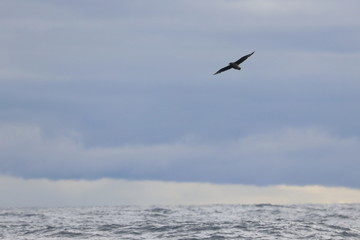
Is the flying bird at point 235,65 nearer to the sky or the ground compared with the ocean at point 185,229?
nearer to the sky

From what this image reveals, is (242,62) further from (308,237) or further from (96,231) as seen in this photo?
(96,231)

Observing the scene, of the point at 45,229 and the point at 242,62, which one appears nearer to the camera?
the point at 242,62

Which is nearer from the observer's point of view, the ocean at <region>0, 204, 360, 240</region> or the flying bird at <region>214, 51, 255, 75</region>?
the flying bird at <region>214, 51, 255, 75</region>

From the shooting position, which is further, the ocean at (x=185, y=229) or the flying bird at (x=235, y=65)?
the ocean at (x=185, y=229)

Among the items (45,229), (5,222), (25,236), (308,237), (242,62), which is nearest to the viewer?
(242,62)

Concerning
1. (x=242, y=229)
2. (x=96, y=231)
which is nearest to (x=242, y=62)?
(x=242, y=229)

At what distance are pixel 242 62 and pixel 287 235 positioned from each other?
33411mm

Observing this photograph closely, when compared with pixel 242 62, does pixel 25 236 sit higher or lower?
lower

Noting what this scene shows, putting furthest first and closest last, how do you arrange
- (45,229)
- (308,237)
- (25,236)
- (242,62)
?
(45,229), (25,236), (308,237), (242,62)

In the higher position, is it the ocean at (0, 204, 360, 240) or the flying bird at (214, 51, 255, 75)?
the flying bird at (214, 51, 255, 75)

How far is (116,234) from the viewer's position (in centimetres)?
10750

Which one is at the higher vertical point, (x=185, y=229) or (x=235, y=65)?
(x=235, y=65)

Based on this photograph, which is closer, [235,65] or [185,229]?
[235,65]

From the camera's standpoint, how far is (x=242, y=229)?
349ft
